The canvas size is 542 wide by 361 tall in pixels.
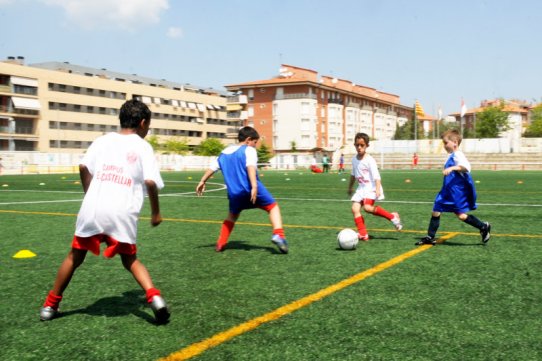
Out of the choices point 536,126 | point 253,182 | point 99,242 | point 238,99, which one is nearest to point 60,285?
point 99,242

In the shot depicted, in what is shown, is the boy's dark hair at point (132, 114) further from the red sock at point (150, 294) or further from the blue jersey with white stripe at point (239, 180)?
the blue jersey with white stripe at point (239, 180)

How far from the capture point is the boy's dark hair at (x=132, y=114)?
14.2ft

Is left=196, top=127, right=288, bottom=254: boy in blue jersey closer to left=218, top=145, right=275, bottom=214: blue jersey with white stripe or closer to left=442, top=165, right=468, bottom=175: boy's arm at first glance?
left=218, top=145, right=275, bottom=214: blue jersey with white stripe

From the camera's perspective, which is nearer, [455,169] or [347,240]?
[347,240]

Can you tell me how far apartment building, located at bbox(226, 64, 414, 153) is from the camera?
102m

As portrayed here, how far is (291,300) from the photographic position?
15.8ft

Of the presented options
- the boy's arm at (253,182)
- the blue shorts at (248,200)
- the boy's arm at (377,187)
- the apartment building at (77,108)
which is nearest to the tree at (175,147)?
the apartment building at (77,108)

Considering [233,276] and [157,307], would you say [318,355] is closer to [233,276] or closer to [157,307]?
[157,307]

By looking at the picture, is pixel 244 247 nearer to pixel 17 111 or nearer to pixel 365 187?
pixel 365 187

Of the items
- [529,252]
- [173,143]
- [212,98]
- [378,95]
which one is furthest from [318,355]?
[378,95]

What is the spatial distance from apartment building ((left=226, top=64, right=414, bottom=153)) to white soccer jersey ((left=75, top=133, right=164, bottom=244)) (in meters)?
96.9

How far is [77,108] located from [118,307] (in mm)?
88770

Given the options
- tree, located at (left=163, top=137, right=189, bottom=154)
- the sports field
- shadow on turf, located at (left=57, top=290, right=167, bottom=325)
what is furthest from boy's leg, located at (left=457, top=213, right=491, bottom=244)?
tree, located at (left=163, top=137, right=189, bottom=154)

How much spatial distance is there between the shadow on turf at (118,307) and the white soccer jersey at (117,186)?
0.64 m
